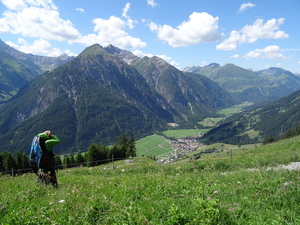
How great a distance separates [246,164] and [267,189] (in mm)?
10576

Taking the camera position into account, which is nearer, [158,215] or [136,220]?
[136,220]

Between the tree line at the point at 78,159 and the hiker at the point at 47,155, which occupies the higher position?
the hiker at the point at 47,155

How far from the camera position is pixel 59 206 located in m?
7.38

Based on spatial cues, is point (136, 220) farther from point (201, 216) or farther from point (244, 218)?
point (244, 218)

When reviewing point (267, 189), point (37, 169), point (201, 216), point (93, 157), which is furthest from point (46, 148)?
point (93, 157)

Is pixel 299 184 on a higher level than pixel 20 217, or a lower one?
lower

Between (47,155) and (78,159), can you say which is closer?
(47,155)

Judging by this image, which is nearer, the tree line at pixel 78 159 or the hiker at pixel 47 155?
the hiker at pixel 47 155

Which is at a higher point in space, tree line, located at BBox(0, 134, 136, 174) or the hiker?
the hiker

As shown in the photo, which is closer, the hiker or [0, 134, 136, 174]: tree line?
the hiker

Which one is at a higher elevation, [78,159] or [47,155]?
[47,155]

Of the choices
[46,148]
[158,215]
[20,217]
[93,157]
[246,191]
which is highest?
[46,148]

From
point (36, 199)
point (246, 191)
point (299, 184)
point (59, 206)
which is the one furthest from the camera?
point (36, 199)

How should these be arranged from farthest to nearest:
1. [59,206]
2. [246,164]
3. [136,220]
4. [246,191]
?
[246,164]
[246,191]
[59,206]
[136,220]
